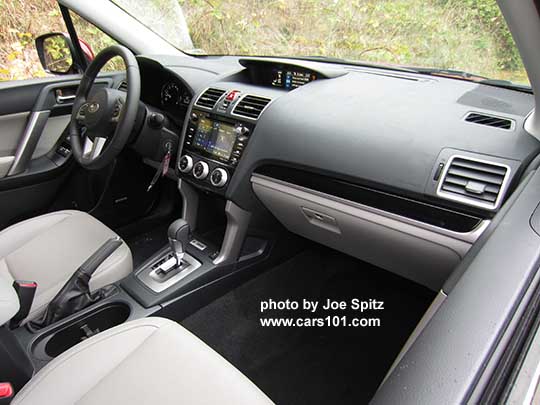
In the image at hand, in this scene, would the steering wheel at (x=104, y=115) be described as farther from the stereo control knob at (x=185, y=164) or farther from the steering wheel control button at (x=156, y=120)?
the stereo control knob at (x=185, y=164)

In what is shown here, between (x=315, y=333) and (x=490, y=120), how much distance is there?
A: 3.51 feet

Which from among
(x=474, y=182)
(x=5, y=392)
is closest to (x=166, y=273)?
(x=5, y=392)

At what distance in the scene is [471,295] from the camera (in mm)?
609

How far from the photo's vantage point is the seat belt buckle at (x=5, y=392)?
34.7 inches

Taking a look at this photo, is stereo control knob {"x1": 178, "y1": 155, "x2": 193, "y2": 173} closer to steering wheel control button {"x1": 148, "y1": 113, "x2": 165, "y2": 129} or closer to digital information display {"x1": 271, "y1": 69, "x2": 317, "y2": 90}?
steering wheel control button {"x1": 148, "y1": 113, "x2": 165, "y2": 129}

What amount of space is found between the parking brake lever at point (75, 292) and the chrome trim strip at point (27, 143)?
2.65 feet

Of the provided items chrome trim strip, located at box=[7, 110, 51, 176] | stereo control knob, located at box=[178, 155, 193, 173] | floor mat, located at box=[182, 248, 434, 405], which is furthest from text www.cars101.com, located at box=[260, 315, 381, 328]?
chrome trim strip, located at box=[7, 110, 51, 176]

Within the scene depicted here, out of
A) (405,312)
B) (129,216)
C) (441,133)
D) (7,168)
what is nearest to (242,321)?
(405,312)

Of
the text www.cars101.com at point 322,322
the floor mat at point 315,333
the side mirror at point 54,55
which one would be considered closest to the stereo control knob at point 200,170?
the floor mat at point 315,333

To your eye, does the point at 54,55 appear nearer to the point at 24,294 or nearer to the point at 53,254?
the point at 53,254

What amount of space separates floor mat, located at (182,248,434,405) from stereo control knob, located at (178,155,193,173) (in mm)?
580

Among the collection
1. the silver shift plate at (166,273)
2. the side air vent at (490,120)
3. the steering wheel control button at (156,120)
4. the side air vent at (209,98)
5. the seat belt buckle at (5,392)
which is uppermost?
the side air vent at (490,120)

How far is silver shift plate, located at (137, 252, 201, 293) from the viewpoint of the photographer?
166 centimetres

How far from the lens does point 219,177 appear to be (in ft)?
5.22
